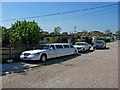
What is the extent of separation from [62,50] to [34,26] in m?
3.55

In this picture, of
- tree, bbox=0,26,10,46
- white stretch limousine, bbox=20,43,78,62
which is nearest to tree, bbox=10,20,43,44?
tree, bbox=0,26,10,46

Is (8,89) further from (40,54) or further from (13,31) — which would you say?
(13,31)

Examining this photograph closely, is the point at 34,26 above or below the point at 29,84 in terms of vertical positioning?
above

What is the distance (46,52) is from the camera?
15.8 m

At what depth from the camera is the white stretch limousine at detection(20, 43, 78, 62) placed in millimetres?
14938

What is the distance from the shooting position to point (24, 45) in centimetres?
1805

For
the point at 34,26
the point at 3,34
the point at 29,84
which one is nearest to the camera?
the point at 29,84

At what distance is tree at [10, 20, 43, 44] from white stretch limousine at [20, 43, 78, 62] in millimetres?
2309

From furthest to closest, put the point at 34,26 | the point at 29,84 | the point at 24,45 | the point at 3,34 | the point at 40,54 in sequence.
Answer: the point at 34,26, the point at 24,45, the point at 3,34, the point at 40,54, the point at 29,84

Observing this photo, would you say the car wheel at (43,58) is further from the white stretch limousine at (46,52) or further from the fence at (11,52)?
the fence at (11,52)

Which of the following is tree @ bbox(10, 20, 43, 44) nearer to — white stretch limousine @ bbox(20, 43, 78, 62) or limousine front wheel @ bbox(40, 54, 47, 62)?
white stretch limousine @ bbox(20, 43, 78, 62)

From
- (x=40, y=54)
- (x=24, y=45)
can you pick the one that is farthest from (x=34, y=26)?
(x=40, y=54)

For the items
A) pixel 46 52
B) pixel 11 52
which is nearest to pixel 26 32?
pixel 11 52

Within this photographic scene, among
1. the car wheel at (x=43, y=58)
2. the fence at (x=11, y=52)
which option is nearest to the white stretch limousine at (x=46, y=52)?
the car wheel at (x=43, y=58)
